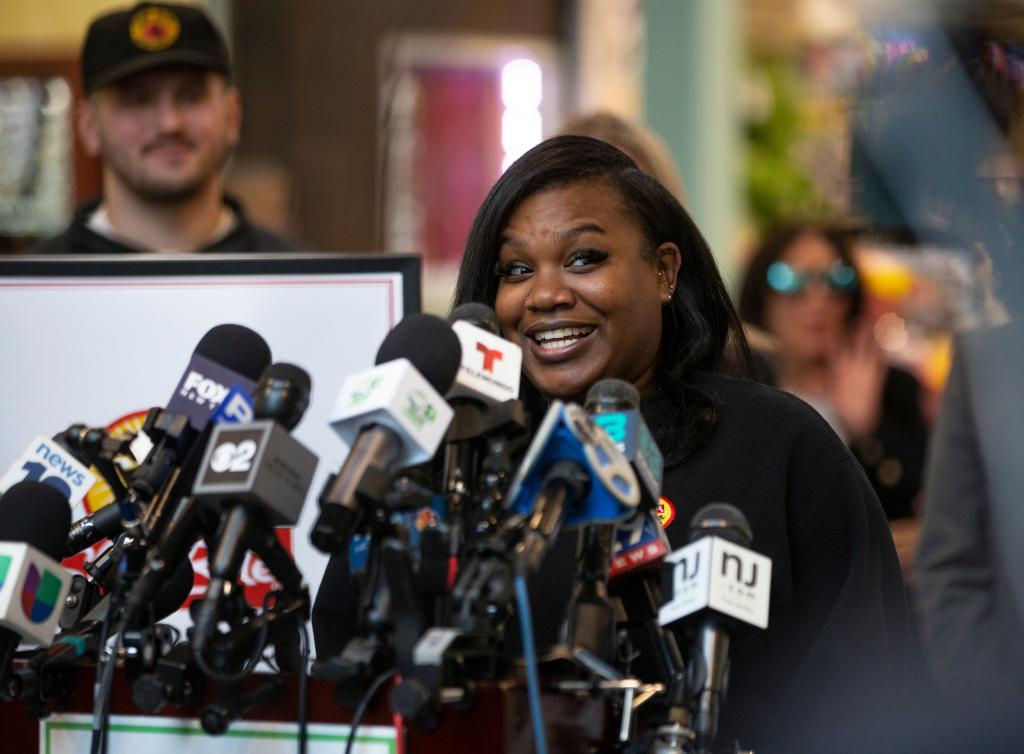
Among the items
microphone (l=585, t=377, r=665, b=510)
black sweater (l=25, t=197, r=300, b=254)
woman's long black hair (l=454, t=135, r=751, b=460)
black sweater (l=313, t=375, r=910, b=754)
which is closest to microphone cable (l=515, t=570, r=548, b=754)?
microphone (l=585, t=377, r=665, b=510)

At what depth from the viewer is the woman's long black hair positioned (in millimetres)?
2775

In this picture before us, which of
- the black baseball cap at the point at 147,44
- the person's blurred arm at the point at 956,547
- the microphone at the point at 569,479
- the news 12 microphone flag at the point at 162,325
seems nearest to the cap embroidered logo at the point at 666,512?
the microphone at the point at 569,479

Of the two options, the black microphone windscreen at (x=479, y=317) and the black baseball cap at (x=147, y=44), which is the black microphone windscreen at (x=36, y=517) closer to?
the black microphone windscreen at (x=479, y=317)

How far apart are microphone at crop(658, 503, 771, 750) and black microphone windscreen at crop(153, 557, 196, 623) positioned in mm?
685

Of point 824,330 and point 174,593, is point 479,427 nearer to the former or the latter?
point 174,593

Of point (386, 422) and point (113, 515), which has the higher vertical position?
point (386, 422)

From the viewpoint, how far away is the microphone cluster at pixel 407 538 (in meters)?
1.90

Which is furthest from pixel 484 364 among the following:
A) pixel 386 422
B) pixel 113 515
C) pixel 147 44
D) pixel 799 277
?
pixel 799 277

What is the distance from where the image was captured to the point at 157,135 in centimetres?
427

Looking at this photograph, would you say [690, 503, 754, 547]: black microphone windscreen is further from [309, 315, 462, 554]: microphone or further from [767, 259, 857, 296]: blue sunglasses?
[767, 259, 857, 296]: blue sunglasses

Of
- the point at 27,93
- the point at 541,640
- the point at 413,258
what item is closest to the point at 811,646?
the point at 541,640

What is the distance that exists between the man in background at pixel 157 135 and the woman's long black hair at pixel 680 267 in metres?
1.55

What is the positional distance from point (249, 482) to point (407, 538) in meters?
0.20

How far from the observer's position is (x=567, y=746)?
→ 197 centimetres
